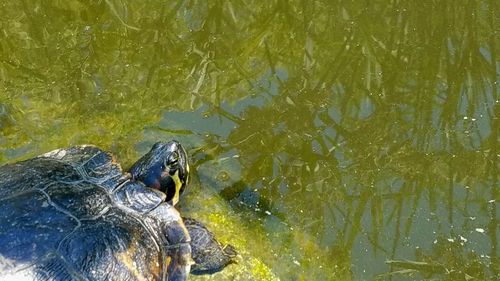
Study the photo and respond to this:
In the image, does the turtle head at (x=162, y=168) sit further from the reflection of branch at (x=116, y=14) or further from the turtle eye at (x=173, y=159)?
the reflection of branch at (x=116, y=14)

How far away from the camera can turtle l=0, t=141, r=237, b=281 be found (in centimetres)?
213

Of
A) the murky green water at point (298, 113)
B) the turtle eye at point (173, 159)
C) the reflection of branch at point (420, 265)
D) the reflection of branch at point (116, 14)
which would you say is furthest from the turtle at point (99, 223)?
the reflection of branch at point (116, 14)

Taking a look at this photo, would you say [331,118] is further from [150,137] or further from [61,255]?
[61,255]

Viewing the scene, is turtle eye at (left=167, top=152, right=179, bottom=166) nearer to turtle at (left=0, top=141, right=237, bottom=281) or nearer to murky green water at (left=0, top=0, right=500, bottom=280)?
turtle at (left=0, top=141, right=237, bottom=281)

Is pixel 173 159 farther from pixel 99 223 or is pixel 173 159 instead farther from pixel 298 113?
pixel 298 113

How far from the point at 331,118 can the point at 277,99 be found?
35 centimetres

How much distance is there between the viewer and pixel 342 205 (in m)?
3.10

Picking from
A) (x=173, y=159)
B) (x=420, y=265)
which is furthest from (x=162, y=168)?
(x=420, y=265)

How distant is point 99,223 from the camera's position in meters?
2.31

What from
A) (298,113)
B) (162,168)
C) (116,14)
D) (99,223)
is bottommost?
(99,223)

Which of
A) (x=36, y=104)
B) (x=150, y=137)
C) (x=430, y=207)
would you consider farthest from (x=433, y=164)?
(x=36, y=104)

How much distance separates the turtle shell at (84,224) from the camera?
2.12 meters

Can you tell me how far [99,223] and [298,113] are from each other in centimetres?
157

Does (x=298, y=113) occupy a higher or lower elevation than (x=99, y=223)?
higher
